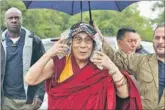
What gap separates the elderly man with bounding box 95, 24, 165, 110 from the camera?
3.30m

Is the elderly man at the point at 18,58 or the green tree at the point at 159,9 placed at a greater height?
the green tree at the point at 159,9

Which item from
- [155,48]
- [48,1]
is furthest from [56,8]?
[155,48]

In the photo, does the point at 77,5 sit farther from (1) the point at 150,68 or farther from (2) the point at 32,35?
(1) the point at 150,68

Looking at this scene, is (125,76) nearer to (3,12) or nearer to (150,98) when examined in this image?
(150,98)

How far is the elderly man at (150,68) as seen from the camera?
130 inches

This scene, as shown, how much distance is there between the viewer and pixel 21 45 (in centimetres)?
350

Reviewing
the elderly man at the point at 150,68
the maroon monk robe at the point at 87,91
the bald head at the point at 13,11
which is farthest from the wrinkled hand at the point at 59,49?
the bald head at the point at 13,11

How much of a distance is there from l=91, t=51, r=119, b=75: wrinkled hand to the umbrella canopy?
387 mm

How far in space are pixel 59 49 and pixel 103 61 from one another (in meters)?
0.35

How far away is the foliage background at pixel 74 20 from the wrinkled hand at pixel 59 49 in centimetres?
20

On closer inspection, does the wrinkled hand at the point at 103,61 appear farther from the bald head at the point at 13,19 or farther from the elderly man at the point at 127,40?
the bald head at the point at 13,19

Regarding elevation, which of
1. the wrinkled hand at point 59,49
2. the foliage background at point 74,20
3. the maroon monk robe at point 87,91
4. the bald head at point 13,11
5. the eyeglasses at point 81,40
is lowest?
the maroon monk robe at point 87,91

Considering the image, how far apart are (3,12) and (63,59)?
0.66 meters

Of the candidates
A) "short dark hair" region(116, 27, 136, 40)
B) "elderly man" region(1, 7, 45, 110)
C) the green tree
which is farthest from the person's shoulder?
the green tree
